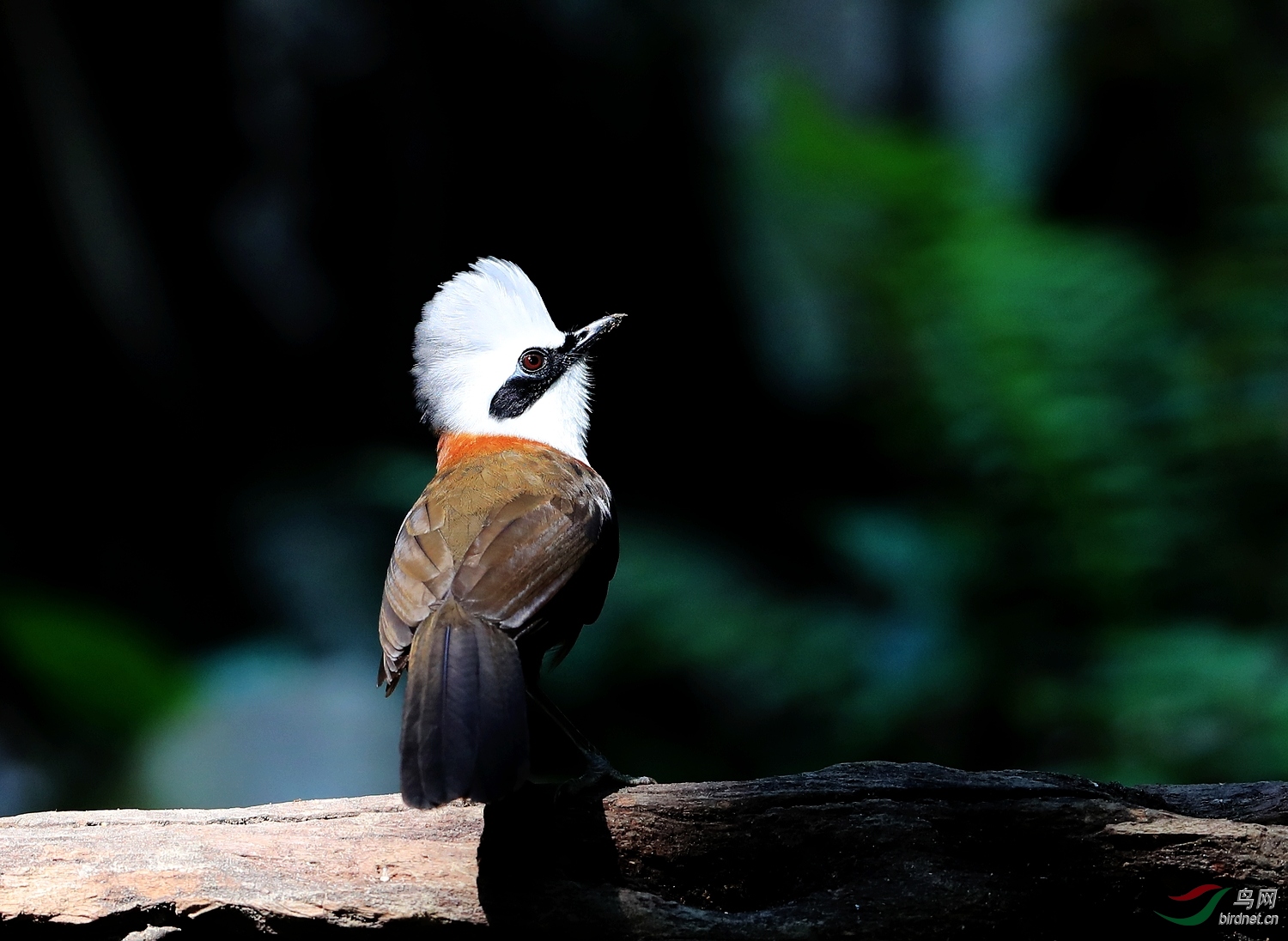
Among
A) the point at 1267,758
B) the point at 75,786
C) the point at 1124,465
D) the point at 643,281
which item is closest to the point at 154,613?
the point at 75,786

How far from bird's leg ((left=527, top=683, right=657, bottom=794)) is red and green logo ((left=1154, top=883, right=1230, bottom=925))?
1193mm

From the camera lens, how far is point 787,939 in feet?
7.77

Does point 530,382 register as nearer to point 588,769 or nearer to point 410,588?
point 410,588

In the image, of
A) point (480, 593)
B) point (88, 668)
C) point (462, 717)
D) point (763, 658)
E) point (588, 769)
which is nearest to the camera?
point (462, 717)

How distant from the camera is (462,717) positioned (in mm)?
2285

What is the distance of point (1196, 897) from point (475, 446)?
7.77ft

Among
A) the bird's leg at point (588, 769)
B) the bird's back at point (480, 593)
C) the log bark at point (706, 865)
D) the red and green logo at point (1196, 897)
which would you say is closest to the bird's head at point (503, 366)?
the bird's back at point (480, 593)

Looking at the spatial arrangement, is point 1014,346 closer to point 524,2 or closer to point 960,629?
point 960,629

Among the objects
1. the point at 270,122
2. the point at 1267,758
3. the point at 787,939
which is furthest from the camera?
the point at 270,122

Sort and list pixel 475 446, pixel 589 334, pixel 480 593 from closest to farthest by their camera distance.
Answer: pixel 480 593 < pixel 475 446 < pixel 589 334

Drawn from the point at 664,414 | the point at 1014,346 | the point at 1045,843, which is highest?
the point at 664,414

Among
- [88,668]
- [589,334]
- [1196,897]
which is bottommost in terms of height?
[1196,897]

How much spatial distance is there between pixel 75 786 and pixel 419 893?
374cm

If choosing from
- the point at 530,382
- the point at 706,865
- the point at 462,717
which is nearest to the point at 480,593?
the point at 462,717
